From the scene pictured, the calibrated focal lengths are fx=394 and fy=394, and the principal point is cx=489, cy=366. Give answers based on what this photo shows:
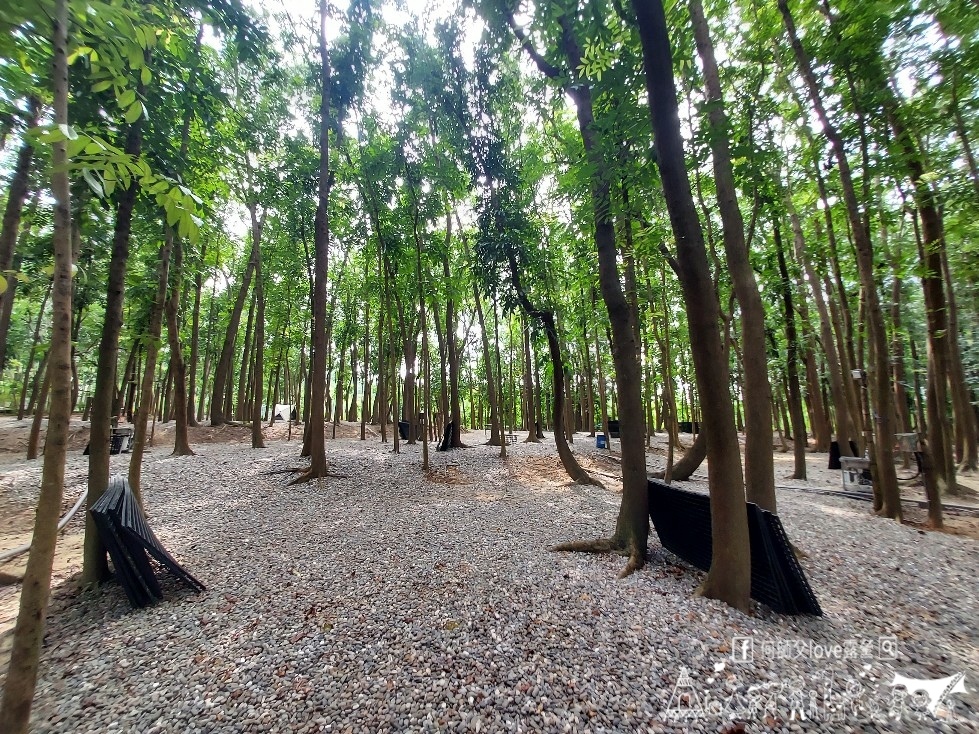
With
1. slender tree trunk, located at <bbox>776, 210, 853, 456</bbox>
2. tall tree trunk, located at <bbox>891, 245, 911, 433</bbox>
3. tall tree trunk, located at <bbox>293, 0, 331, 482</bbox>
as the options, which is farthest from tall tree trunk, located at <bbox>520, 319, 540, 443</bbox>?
tall tree trunk, located at <bbox>891, 245, 911, 433</bbox>

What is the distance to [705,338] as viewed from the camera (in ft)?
9.95

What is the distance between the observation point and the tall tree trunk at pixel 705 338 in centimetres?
297

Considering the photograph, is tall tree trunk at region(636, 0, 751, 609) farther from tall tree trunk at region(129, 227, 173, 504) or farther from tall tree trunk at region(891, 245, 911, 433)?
tall tree trunk at region(891, 245, 911, 433)

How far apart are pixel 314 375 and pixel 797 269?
37.9 feet

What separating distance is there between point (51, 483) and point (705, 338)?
3.84 meters

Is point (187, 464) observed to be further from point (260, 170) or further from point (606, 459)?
point (606, 459)

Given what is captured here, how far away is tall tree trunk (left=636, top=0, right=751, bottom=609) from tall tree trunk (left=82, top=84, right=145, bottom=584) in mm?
4382

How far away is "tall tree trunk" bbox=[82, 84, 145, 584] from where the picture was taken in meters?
3.48

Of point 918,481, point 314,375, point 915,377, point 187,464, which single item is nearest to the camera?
point 314,375

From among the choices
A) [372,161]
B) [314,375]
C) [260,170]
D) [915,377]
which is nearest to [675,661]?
[314,375]

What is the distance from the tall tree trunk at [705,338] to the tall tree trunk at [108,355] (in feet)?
14.4

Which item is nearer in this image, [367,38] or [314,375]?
[314,375]

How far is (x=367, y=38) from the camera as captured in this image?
329 inches

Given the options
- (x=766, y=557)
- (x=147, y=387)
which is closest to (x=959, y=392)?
(x=766, y=557)
